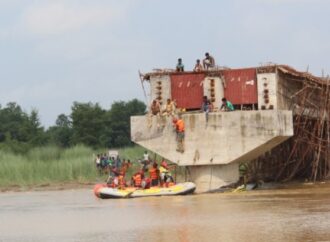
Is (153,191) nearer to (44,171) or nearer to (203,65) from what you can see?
(203,65)

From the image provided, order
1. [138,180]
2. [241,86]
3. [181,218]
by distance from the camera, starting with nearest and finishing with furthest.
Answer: [181,218] → [138,180] → [241,86]

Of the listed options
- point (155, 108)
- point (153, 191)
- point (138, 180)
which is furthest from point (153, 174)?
point (155, 108)

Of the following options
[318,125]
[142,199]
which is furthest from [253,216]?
[318,125]

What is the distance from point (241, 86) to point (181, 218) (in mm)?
11995

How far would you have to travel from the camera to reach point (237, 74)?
1190 inches

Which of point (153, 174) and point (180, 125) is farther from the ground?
point (180, 125)

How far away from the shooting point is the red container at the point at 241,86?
2998cm

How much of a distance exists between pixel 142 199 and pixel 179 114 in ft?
13.6

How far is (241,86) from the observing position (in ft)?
98.8

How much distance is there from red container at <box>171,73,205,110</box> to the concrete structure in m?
0.04

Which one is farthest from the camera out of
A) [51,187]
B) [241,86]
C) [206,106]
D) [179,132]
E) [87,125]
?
[87,125]

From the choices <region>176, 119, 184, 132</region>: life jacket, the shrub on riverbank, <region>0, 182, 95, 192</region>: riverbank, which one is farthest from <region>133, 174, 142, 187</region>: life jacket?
the shrub on riverbank

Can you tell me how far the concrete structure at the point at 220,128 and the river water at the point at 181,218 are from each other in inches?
67.0

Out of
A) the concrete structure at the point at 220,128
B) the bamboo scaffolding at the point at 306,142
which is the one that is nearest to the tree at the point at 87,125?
the bamboo scaffolding at the point at 306,142
